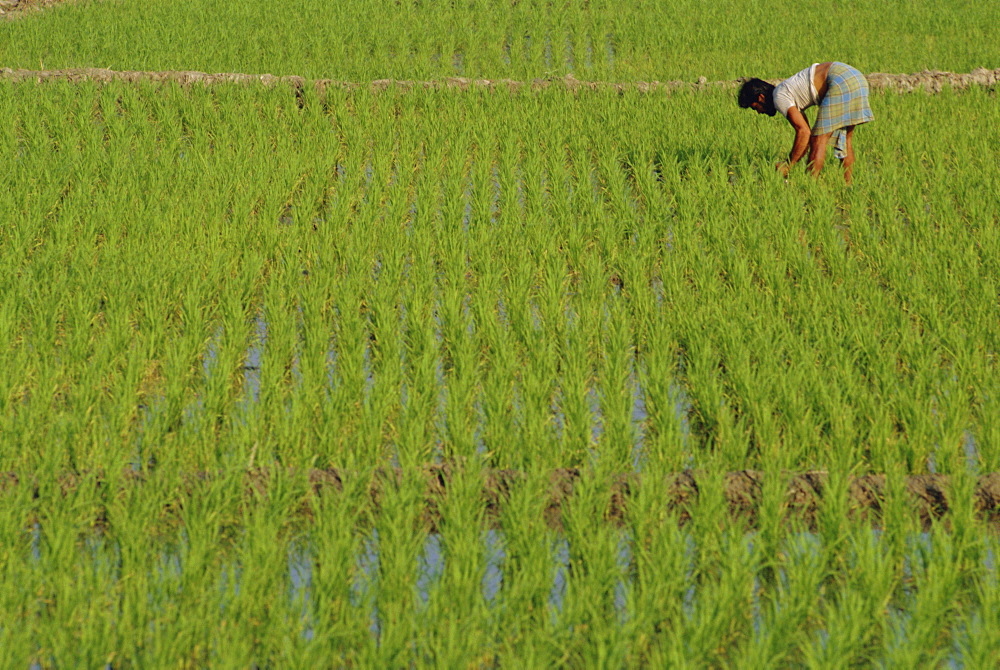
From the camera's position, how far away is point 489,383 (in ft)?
12.9

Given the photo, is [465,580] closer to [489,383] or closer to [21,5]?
[489,383]

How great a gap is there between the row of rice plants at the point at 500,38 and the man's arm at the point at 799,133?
3.05 m

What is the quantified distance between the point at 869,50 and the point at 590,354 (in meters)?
6.84

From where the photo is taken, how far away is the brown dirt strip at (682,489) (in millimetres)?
3260

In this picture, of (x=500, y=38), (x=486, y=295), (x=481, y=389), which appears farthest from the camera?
(x=500, y=38)

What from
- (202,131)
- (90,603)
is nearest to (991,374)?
(90,603)

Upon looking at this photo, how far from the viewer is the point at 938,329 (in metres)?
4.36

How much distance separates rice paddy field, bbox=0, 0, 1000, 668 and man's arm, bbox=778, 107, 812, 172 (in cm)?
19

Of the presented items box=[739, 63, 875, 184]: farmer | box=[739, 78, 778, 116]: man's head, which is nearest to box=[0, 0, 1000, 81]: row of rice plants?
box=[739, 63, 875, 184]: farmer

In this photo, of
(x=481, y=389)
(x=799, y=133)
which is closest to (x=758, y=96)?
(x=799, y=133)

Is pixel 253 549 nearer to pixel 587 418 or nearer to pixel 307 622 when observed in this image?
pixel 307 622

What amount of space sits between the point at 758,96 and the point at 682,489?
333 centimetres

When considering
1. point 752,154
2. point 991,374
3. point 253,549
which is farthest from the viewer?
point 752,154

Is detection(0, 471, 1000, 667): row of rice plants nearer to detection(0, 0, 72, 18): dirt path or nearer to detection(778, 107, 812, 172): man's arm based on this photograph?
detection(778, 107, 812, 172): man's arm
